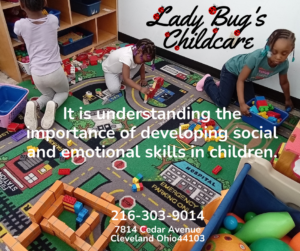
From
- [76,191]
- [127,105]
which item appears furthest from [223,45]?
[76,191]

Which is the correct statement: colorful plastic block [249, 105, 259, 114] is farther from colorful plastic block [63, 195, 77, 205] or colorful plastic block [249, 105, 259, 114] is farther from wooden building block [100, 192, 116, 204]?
colorful plastic block [63, 195, 77, 205]

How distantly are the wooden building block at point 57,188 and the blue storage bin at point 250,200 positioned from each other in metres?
0.71

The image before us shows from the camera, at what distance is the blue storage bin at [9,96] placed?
1.81 metres

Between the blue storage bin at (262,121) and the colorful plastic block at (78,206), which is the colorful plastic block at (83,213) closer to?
the colorful plastic block at (78,206)

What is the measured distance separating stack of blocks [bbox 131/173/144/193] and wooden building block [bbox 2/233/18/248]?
0.56m

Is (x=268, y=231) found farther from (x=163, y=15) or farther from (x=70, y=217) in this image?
(x=163, y=15)

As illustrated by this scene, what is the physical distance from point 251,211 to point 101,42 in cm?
205

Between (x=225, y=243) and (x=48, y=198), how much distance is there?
29.8 inches

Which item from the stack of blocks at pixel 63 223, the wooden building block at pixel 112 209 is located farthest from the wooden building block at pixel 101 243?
the wooden building block at pixel 112 209

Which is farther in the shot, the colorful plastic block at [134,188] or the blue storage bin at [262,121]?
the blue storage bin at [262,121]

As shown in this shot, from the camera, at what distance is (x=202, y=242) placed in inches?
30.2

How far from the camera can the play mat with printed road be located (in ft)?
4.21

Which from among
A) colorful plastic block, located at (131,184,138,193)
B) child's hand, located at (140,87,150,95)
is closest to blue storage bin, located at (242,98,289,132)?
child's hand, located at (140,87,150,95)

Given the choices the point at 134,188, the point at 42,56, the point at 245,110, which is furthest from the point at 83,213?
the point at 245,110
